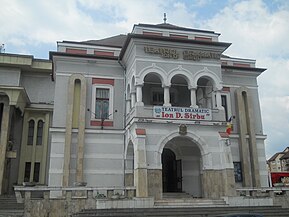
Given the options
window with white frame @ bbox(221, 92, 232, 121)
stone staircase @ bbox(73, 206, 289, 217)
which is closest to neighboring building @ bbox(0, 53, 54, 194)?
stone staircase @ bbox(73, 206, 289, 217)

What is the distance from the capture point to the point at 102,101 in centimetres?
1975

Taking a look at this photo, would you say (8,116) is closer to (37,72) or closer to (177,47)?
(37,72)

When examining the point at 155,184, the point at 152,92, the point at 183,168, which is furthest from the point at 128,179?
the point at 152,92

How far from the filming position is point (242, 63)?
22.7 metres

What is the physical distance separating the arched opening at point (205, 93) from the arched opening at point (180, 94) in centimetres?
79

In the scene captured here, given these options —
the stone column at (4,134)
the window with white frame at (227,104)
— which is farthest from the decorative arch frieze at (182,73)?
the stone column at (4,134)

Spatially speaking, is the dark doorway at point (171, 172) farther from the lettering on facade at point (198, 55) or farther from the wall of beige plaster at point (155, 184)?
the lettering on facade at point (198, 55)

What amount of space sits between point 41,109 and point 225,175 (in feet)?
50.5

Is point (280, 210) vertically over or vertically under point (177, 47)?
under

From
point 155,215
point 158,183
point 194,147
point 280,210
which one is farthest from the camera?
point 194,147

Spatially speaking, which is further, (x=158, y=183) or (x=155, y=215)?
(x=158, y=183)

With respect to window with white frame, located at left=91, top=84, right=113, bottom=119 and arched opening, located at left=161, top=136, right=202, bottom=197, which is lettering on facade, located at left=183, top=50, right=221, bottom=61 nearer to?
arched opening, located at left=161, top=136, right=202, bottom=197

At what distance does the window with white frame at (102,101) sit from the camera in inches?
765

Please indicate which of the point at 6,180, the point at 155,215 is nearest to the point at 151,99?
the point at 155,215
